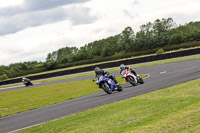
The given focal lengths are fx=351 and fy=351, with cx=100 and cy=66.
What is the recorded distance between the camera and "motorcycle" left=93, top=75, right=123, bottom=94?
62.2 feet

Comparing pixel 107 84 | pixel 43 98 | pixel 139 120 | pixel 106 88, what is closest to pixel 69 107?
pixel 106 88

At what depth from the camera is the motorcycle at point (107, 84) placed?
18969mm

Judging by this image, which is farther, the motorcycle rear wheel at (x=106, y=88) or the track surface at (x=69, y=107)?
the motorcycle rear wheel at (x=106, y=88)

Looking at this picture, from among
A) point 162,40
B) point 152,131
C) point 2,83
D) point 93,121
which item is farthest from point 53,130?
point 162,40

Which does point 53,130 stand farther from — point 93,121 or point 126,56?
point 126,56

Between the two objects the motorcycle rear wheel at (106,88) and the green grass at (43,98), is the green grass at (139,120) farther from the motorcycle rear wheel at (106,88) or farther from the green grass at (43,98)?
the green grass at (43,98)

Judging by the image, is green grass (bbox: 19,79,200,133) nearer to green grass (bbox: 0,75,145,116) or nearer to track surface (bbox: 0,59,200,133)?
track surface (bbox: 0,59,200,133)

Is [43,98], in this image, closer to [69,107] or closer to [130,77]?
[130,77]

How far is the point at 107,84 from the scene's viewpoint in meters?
19.5

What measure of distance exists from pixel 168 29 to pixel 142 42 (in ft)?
55.7

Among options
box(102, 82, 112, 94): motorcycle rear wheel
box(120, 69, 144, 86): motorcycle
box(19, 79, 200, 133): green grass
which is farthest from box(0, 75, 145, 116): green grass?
box(19, 79, 200, 133): green grass

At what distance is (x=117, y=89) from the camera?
65.2ft

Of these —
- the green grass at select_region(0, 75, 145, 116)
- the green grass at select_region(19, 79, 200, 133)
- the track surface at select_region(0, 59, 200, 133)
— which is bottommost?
the green grass at select_region(0, 75, 145, 116)

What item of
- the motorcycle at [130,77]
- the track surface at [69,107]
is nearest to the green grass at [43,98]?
the track surface at [69,107]
